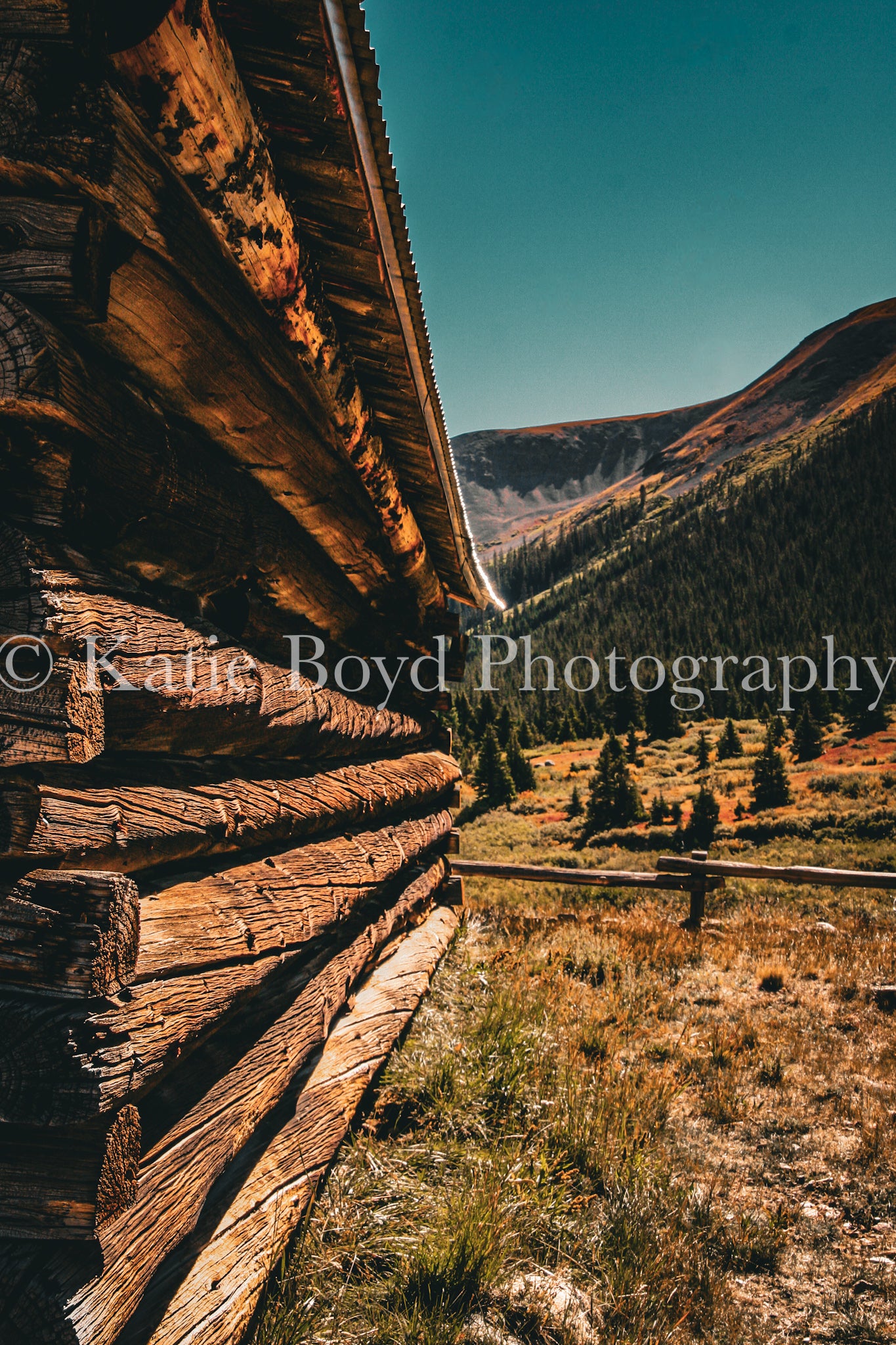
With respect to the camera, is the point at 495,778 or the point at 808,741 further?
the point at 495,778

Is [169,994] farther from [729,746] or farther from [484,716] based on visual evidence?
[484,716]

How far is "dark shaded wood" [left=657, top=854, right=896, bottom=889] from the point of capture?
263 inches

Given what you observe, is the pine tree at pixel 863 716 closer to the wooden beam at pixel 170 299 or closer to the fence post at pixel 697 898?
the fence post at pixel 697 898

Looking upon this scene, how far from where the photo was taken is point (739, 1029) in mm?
4477

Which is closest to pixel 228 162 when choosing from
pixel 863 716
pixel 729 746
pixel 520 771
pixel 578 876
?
pixel 578 876

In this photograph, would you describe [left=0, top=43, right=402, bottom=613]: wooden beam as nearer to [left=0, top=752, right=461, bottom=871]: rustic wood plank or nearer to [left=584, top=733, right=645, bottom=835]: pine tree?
[left=0, top=752, right=461, bottom=871]: rustic wood plank

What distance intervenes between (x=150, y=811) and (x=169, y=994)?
14.7 inches

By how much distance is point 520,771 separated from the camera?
2475 centimetres

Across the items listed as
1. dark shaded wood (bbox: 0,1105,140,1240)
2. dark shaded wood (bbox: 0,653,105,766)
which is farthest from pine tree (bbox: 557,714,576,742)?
dark shaded wood (bbox: 0,653,105,766)

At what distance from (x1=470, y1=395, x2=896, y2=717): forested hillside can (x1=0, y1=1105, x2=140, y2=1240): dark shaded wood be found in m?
39.3

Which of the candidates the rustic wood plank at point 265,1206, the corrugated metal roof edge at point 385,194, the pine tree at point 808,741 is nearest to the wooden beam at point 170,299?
the corrugated metal roof edge at point 385,194

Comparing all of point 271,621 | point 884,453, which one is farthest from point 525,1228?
point 884,453

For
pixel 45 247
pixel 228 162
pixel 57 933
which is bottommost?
pixel 57 933

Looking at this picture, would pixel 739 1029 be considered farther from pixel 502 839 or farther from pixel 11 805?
pixel 502 839
